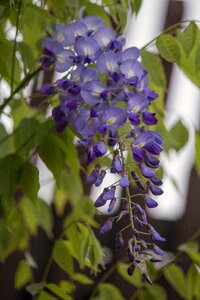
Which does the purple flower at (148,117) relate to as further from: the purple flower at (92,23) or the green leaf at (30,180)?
the green leaf at (30,180)

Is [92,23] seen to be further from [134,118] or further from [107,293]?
[107,293]

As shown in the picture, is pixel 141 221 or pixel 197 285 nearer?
pixel 141 221

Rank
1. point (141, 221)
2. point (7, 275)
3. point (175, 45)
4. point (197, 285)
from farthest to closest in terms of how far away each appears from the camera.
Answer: point (7, 275) → point (197, 285) → point (175, 45) → point (141, 221)

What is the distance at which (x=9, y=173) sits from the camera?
1079 mm

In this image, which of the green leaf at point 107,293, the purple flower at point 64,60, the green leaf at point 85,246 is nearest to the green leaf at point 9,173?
the green leaf at point 85,246

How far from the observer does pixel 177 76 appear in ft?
7.30

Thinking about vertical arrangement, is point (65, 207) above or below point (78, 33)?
below

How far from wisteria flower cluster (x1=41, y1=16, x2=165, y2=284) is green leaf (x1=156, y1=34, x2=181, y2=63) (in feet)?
0.52

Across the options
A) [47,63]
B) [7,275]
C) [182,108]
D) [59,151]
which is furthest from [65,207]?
[47,63]

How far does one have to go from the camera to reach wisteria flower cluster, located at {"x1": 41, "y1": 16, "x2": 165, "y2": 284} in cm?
79

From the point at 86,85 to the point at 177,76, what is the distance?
1438 millimetres

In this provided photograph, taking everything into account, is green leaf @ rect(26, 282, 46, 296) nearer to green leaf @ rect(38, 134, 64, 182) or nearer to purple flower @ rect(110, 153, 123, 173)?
green leaf @ rect(38, 134, 64, 182)

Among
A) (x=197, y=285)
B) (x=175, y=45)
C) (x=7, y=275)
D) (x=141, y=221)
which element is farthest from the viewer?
(x=7, y=275)

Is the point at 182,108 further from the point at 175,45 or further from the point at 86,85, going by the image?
the point at 86,85
